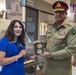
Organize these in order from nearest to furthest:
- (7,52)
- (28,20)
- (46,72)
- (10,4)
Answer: (7,52) → (46,72) → (10,4) → (28,20)

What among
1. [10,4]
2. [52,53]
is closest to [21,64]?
[52,53]

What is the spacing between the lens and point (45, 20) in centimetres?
545

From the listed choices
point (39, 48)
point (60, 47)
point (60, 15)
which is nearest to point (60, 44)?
point (60, 47)

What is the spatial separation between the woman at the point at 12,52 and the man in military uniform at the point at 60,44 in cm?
35

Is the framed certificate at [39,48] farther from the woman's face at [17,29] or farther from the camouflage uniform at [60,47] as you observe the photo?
the woman's face at [17,29]

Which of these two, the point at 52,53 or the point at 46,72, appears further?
the point at 46,72

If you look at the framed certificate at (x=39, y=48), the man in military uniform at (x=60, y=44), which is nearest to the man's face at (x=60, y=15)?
the man in military uniform at (x=60, y=44)

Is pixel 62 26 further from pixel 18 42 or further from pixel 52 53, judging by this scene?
pixel 18 42

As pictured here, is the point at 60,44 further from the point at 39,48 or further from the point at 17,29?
the point at 17,29

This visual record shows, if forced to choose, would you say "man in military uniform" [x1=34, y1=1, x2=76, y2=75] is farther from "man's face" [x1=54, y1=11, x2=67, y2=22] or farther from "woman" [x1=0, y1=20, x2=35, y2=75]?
"woman" [x1=0, y1=20, x2=35, y2=75]

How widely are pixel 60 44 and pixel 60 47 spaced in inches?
1.7

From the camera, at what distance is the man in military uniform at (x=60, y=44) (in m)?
2.43

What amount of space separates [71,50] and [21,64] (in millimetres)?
693

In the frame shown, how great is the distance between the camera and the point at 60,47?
2.52 meters
